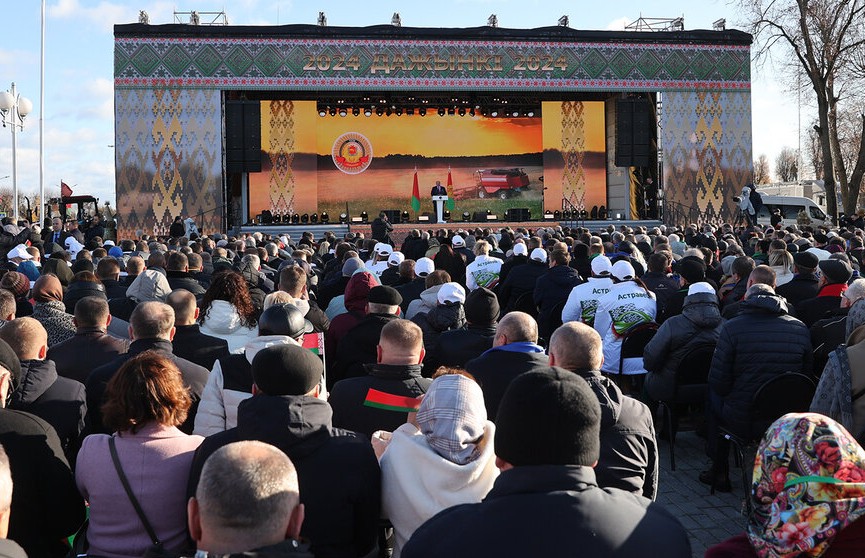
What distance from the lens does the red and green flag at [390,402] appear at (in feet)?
12.7

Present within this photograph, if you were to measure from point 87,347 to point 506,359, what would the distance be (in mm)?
2489

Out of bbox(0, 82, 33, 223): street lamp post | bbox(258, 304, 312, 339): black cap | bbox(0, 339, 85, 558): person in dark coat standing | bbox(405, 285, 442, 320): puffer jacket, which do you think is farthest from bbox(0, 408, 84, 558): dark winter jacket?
bbox(0, 82, 33, 223): street lamp post

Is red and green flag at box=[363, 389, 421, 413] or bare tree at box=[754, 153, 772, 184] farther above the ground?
bare tree at box=[754, 153, 772, 184]

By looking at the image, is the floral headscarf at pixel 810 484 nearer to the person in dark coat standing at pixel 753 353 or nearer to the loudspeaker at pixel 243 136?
the person in dark coat standing at pixel 753 353

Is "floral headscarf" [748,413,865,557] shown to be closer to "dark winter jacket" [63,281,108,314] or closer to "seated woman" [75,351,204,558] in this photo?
"seated woman" [75,351,204,558]

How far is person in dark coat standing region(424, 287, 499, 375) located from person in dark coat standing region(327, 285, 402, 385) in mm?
409

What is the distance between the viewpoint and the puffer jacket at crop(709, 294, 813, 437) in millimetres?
5270

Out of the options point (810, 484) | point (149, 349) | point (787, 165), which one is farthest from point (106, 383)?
point (787, 165)

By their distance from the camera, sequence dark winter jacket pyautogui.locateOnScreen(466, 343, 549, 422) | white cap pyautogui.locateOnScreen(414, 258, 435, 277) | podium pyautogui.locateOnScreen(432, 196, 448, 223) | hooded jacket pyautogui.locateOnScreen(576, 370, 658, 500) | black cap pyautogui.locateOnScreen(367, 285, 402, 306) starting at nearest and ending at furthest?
hooded jacket pyautogui.locateOnScreen(576, 370, 658, 500), dark winter jacket pyautogui.locateOnScreen(466, 343, 549, 422), black cap pyautogui.locateOnScreen(367, 285, 402, 306), white cap pyautogui.locateOnScreen(414, 258, 435, 277), podium pyautogui.locateOnScreen(432, 196, 448, 223)

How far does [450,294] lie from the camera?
638cm

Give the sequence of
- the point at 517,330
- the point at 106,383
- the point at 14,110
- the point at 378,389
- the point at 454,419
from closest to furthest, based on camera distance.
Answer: the point at 454,419
the point at 378,389
the point at 106,383
the point at 517,330
the point at 14,110

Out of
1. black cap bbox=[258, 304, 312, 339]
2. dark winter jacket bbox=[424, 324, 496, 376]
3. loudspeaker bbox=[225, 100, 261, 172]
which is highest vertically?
loudspeaker bbox=[225, 100, 261, 172]

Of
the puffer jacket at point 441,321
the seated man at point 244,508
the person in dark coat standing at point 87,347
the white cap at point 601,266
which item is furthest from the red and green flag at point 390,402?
the white cap at point 601,266

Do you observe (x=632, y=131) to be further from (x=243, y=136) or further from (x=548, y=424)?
(x=548, y=424)
